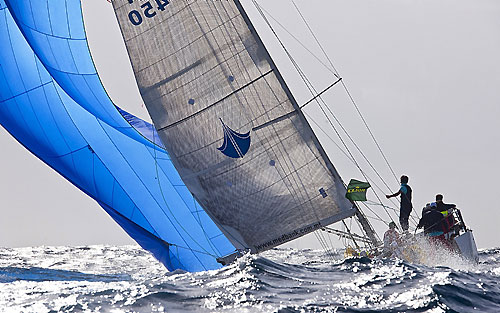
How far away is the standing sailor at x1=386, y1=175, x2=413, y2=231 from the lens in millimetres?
13898

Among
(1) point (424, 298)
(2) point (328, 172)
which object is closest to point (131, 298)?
(1) point (424, 298)

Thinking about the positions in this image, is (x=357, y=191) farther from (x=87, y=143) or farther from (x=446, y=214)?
(x=87, y=143)

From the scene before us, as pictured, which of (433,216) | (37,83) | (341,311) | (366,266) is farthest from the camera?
(37,83)

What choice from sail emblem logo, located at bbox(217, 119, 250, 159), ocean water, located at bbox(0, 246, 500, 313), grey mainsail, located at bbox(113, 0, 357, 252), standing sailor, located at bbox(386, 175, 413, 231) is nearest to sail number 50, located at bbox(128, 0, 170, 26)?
grey mainsail, located at bbox(113, 0, 357, 252)

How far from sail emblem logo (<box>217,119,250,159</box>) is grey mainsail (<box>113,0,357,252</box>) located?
1 centimetres

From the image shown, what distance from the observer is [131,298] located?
9750 mm

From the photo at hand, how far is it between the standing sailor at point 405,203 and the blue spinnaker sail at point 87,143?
11.2ft

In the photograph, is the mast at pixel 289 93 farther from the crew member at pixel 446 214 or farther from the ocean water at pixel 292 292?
the crew member at pixel 446 214

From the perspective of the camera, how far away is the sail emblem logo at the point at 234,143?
42.4 feet

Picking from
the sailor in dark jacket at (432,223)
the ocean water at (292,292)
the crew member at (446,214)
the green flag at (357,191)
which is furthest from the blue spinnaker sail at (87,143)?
the crew member at (446,214)

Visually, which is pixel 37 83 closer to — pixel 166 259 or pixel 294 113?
pixel 166 259

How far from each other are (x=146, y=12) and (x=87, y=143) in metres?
3.53

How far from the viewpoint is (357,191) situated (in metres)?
12.9

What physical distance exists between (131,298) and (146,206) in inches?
234
